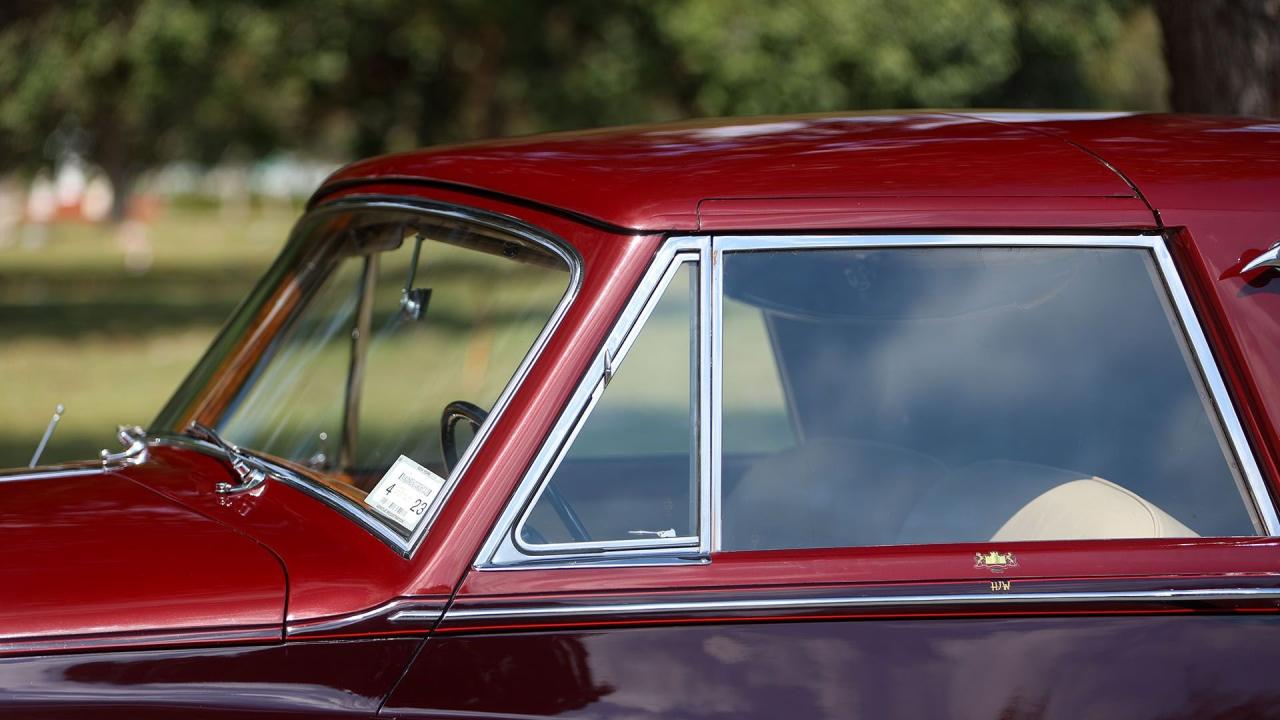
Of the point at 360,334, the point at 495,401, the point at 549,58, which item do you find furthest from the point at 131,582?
the point at 549,58

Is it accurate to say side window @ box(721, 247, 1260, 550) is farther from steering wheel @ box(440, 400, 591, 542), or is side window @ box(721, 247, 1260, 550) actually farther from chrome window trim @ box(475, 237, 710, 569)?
steering wheel @ box(440, 400, 591, 542)

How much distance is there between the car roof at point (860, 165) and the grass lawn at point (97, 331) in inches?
281

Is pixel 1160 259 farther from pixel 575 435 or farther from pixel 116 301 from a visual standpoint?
pixel 116 301

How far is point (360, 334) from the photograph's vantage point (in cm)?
334

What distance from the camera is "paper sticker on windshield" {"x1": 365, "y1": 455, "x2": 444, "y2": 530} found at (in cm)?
226

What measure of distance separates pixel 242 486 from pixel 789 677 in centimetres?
98

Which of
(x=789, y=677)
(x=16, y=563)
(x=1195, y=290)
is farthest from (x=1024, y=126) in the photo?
(x=16, y=563)

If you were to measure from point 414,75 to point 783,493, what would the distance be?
68.8 feet

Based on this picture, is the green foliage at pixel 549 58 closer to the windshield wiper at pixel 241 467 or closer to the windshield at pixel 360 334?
the windshield at pixel 360 334

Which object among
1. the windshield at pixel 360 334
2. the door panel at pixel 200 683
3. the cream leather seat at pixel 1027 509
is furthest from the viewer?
the windshield at pixel 360 334

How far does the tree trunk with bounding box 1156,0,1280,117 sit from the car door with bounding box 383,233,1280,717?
3.31 metres

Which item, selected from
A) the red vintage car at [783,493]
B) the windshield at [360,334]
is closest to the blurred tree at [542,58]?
the windshield at [360,334]

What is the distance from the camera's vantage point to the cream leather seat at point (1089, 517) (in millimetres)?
2293

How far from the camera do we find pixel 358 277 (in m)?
3.12
